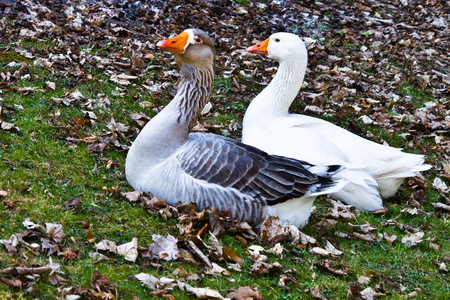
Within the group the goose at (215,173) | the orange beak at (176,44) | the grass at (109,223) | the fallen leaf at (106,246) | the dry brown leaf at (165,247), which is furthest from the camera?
the orange beak at (176,44)

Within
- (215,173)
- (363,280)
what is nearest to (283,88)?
(215,173)

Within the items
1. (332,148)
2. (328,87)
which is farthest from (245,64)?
(332,148)

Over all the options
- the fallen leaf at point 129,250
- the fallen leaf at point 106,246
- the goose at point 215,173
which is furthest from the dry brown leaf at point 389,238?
the fallen leaf at point 106,246

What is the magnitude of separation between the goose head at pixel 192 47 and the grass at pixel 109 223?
4.52 ft

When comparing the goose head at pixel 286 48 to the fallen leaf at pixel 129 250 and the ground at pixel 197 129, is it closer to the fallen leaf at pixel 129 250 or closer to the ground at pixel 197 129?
the ground at pixel 197 129

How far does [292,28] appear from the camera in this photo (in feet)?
35.4

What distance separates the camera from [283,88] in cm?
670

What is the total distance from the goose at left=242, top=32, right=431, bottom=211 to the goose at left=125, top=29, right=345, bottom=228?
2.46ft

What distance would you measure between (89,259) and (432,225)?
154 inches

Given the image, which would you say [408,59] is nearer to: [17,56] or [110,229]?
[17,56]

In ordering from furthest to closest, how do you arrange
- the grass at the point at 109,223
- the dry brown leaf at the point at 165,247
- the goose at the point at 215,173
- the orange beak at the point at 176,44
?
Result: the orange beak at the point at 176,44, the goose at the point at 215,173, the dry brown leaf at the point at 165,247, the grass at the point at 109,223

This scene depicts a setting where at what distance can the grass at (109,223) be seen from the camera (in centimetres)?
380

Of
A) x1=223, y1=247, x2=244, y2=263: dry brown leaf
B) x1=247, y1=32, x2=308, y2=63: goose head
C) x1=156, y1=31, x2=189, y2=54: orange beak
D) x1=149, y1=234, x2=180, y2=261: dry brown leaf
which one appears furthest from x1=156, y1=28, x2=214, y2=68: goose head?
x1=223, y1=247, x2=244, y2=263: dry brown leaf

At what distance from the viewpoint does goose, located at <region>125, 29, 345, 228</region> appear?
4754 mm
